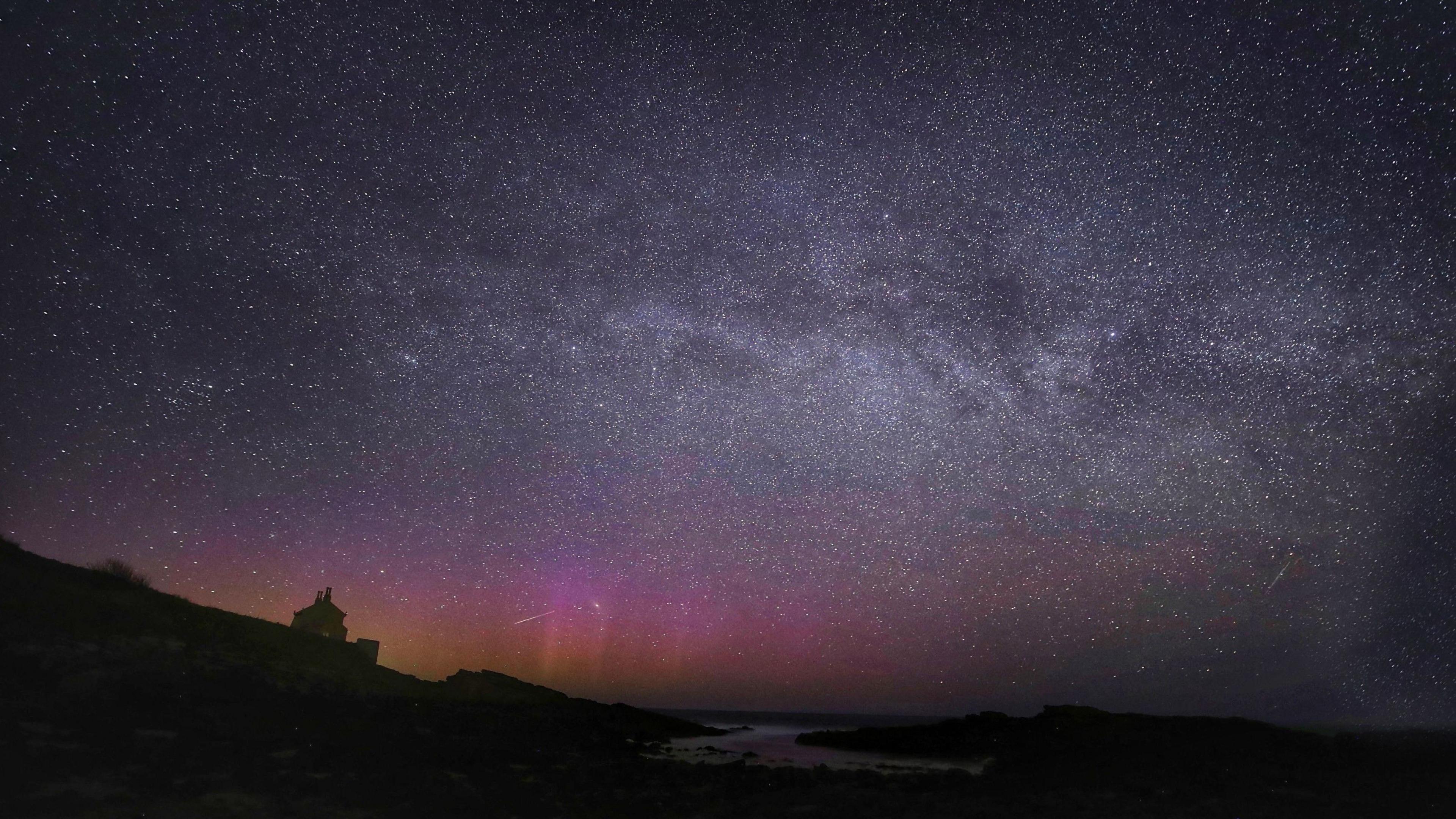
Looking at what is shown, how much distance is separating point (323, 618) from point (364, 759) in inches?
1395

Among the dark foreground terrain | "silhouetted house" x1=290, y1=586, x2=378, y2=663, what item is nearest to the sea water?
the dark foreground terrain

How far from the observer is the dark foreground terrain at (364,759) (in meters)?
16.6

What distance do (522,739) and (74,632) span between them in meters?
16.3

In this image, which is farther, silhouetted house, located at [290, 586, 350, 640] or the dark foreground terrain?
silhouetted house, located at [290, 586, 350, 640]

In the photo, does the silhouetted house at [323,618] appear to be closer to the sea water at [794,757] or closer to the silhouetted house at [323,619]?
the silhouetted house at [323,619]

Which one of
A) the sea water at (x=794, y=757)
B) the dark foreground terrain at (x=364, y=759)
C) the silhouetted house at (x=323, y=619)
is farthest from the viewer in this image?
the silhouetted house at (x=323, y=619)

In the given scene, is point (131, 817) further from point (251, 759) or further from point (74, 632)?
point (74, 632)

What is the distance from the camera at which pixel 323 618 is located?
2036 inches

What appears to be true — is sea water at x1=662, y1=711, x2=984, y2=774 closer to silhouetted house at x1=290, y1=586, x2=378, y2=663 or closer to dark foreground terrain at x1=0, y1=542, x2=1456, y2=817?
dark foreground terrain at x1=0, y1=542, x2=1456, y2=817

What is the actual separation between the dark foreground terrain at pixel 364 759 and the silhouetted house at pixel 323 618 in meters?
12.6

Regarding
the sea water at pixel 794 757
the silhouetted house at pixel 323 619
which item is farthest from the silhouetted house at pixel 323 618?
the sea water at pixel 794 757

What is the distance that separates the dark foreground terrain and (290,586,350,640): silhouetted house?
12.6 m

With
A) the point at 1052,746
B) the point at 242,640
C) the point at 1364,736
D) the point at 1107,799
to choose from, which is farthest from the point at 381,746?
the point at 1364,736

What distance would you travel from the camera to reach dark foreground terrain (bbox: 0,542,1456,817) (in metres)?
16.6
